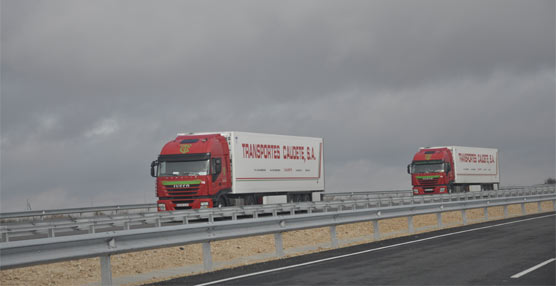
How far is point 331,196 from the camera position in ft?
178

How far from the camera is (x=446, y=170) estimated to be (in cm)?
4594

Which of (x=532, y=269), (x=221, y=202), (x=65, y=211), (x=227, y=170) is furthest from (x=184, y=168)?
(x=532, y=269)

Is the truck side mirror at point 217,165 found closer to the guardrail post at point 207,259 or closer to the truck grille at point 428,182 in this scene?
the guardrail post at point 207,259

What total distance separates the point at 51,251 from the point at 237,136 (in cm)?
2164

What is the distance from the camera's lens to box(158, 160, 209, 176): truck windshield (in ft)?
94.6

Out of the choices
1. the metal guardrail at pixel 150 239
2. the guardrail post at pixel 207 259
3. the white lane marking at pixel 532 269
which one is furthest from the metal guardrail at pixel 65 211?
the white lane marking at pixel 532 269

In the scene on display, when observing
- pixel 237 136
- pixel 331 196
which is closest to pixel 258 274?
pixel 237 136

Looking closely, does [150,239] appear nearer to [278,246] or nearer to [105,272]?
[105,272]

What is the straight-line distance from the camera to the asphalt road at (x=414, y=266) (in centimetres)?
1013

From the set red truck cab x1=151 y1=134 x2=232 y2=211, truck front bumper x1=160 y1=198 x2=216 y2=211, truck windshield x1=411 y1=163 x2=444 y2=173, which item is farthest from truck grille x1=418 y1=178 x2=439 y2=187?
truck front bumper x1=160 y1=198 x2=216 y2=211

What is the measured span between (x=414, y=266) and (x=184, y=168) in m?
18.4

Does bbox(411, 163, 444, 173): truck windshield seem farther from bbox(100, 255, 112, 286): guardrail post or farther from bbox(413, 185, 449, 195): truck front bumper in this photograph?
bbox(100, 255, 112, 286): guardrail post

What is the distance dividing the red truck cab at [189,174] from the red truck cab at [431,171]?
68.0 feet

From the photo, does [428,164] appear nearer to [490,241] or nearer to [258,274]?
[490,241]
